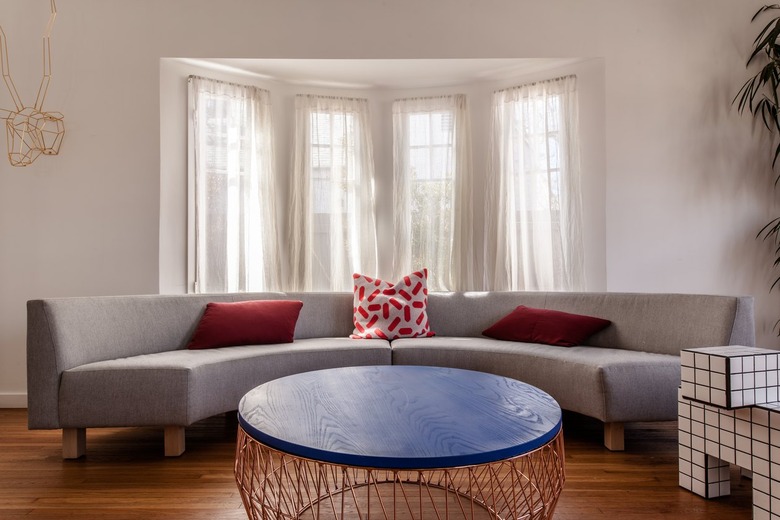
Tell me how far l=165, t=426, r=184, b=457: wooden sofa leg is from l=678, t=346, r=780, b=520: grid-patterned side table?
7.39ft

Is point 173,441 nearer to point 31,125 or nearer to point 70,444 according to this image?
point 70,444

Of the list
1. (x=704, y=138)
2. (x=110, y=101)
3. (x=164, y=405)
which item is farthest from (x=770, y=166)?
(x=110, y=101)

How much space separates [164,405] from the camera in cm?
248

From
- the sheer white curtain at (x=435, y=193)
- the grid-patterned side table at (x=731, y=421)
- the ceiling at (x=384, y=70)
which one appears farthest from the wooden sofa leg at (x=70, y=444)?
the grid-patterned side table at (x=731, y=421)

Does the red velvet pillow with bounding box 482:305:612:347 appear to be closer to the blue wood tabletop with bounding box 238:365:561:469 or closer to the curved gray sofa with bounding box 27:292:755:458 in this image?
the curved gray sofa with bounding box 27:292:755:458

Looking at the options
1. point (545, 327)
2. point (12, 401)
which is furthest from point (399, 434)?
point (12, 401)

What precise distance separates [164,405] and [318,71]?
2.59 metres

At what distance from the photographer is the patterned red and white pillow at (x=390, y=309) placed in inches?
137

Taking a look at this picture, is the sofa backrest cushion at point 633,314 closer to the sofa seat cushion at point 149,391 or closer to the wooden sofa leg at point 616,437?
the wooden sofa leg at point 616,437

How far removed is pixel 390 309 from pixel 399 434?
6.98 ft

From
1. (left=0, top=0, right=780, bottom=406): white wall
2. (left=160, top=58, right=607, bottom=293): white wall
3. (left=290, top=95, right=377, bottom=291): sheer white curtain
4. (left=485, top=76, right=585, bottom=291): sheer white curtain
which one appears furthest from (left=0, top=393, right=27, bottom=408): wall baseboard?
(left=485, top=76, right=585, bottom=291): sheer white curtain

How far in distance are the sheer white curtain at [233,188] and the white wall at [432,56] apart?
0.31 m

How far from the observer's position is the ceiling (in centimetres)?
373

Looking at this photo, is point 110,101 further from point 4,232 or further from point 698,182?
point 698,182
